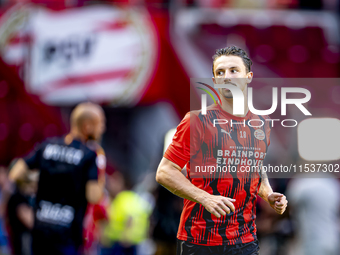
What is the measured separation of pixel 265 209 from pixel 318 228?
144 cm

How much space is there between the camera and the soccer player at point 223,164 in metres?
1.78

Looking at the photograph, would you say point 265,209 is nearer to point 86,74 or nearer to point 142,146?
point 86,74

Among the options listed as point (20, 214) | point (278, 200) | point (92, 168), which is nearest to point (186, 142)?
point (278, 200)

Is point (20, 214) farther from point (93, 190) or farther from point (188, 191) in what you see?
point (188, 191)

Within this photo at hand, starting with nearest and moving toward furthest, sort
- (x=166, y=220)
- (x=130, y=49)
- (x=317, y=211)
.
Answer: (x=317, y=211)
(x=166, y=220)
(x=130, y=49)

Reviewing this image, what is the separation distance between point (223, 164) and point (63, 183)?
2.43 metres

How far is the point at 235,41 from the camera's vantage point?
10.1 meters

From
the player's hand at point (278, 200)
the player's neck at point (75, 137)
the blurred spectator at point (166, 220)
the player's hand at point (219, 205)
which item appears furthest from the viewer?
the blurred spectator at point (166, 220)

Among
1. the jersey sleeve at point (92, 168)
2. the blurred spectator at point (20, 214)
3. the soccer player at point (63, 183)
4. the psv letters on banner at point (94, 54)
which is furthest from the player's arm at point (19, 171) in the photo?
the psv letters on banner at point (94, 54)

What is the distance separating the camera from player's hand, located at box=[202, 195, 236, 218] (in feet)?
5.43

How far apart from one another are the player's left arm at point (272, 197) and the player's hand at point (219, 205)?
20 cm

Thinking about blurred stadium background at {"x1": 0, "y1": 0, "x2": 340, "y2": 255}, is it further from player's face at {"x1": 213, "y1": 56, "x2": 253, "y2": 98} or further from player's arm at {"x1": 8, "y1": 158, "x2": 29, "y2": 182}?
player's face at {"x1": 213, "y1": 56, "x2": 253, "y2": 98}

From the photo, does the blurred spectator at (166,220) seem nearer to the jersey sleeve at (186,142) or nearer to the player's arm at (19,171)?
the player's arm at (19,171)

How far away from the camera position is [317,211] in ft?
11.9
